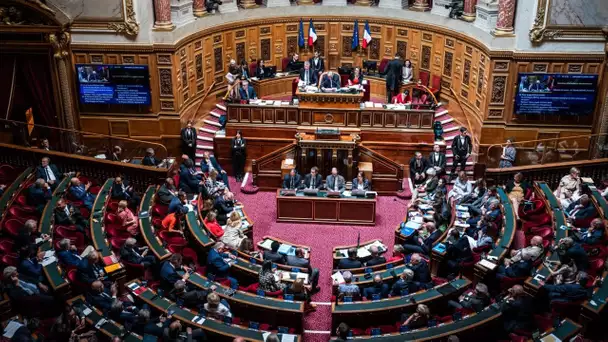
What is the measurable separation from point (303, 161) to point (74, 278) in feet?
25.8

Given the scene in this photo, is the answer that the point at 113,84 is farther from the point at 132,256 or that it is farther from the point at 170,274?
the point at 170,274

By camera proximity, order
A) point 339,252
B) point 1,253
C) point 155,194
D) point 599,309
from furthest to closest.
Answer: point 155,194 → point 339,252 → point 1,253 → point 599,309

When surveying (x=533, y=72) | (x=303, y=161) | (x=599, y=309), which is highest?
(x=533, y=72)

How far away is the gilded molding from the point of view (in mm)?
16750

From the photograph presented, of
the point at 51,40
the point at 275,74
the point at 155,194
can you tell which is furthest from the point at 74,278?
the point at 275,74

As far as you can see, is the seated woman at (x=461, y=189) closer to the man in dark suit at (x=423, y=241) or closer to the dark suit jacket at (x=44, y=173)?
the man in dark suit at (x=423, y=241)

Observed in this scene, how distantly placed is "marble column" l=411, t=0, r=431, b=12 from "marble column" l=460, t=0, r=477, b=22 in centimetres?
185

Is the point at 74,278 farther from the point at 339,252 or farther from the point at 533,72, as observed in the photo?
the point at 533,72

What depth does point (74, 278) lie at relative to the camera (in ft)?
37.3

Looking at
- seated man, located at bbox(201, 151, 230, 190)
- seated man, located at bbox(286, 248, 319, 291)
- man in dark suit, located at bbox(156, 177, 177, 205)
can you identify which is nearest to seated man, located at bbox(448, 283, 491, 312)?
seated man, located at bbox(286, 248, 319, 291)

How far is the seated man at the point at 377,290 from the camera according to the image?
1170 centimetres

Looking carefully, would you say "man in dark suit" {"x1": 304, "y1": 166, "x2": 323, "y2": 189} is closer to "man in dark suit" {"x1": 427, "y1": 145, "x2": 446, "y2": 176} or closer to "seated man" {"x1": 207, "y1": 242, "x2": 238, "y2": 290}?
"man in dark suit" {"x1": 427, "y1": 145, "x2": 446, "y2": 176}

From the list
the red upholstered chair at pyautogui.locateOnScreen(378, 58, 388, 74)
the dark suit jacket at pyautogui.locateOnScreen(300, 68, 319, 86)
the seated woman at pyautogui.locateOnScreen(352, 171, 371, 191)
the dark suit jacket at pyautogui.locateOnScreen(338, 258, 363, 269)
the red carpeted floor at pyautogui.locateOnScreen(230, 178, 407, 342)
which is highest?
the dark suit jacket at pyautogui.locateOnScreen(300, 68, 319, 86)

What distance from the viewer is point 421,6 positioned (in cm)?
2120
